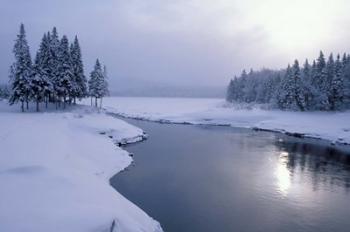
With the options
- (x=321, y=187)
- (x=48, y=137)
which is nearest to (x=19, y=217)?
(x=48, y=137)

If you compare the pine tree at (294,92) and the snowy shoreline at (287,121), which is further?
the pine tree at (294,92)

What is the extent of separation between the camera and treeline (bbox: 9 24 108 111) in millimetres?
52938

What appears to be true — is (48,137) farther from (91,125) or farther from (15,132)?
(91,125)

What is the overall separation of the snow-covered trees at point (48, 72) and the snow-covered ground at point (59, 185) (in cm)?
2028

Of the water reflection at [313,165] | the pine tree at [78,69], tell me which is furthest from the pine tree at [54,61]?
the water reflection at [313,165]

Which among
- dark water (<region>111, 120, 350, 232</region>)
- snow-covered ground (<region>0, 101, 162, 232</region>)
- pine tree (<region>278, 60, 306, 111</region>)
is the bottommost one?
dark water (<region>111, 120, 350, 232</region>)

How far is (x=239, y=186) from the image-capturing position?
2525 cm

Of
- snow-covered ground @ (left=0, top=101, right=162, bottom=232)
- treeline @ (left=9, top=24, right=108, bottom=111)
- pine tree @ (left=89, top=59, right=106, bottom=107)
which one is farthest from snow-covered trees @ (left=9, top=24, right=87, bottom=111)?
snow-covered ground @ (left=0, top=101, right=162, bottom=232)

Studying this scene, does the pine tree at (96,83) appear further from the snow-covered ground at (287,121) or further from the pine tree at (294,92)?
the pine tree at (294,92)

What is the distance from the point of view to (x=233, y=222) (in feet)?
59.5

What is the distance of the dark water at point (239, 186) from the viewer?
1850cm

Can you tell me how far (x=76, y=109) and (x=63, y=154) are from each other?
3466 cm

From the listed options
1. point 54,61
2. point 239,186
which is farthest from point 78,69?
point 239,186

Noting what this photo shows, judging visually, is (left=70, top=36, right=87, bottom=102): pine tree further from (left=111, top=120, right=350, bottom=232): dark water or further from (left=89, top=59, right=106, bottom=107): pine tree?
(left=111, top=120, right=350, bottom=232): dark water
